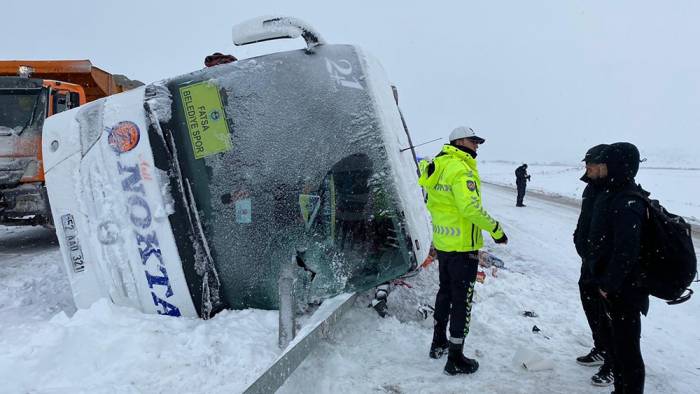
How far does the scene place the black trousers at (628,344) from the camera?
8.16 ft

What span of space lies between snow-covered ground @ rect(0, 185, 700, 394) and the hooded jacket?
780mm

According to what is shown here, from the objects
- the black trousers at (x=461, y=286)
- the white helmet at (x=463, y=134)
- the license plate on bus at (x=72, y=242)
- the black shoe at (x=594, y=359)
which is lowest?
the black shoe at (x=594, y=359)

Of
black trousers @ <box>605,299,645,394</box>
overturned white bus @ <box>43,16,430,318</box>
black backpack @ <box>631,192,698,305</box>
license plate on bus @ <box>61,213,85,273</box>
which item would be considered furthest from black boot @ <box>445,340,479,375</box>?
license plate on bus @ <box>61,213,85,273</box>

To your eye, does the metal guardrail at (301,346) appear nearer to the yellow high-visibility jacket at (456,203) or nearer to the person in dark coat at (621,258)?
the yellow high-visibility jacket at (456,203)

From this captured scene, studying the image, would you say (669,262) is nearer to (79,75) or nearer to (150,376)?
(150,376)

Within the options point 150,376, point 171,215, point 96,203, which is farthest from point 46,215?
point 150,376

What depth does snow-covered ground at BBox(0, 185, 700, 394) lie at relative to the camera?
249 centimetres

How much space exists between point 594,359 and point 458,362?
3.19ft

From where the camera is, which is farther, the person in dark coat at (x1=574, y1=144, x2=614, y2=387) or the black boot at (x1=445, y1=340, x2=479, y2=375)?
the black boot at (x1=445, y1=340, x2=479, y2=375)

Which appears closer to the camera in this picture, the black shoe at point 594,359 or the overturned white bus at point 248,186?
the overturned white bus at point 248,186

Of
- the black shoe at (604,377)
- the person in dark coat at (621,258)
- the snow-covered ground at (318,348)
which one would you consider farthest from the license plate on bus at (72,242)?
the black shoe at (604,377)

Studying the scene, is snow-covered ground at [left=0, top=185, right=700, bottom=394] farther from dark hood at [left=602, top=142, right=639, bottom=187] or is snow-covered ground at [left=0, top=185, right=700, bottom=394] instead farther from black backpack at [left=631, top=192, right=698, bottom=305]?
dark hood at [left=602, top=142, right=639, bottom=187]

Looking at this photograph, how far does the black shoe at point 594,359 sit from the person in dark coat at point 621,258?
0.50 metres

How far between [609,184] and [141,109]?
2.90m
